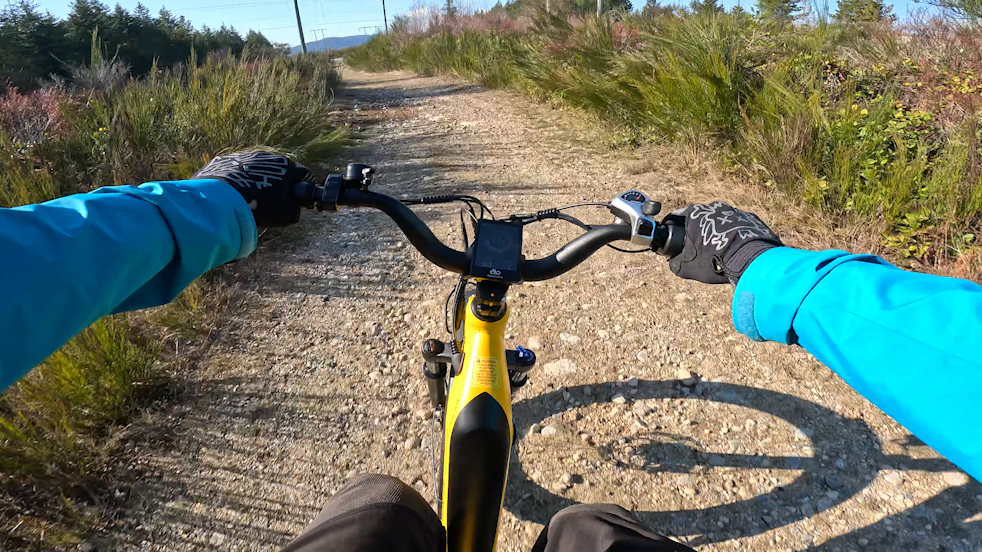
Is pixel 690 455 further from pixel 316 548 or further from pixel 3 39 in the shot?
pixel 3 39

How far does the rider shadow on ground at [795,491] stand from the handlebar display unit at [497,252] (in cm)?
113

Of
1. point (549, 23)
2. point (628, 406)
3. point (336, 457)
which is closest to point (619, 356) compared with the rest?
point (628, 406)

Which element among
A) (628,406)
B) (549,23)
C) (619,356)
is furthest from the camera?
(549,23)

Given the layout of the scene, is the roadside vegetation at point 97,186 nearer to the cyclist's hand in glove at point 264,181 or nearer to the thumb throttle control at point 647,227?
the cyclist's hand in glove at point 264,181

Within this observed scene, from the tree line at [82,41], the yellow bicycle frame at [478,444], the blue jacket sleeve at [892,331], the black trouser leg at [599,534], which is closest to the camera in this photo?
the blue jacket sleeve at [892,331]

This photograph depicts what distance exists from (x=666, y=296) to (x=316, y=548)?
2.55m

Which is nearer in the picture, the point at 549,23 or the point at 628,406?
the point at 628,406

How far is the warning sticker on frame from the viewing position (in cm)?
117

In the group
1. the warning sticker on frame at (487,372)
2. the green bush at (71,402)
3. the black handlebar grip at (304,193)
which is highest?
the black handlebar grip at (304,193)

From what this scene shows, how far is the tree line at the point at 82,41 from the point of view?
336 inches

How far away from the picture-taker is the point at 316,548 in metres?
0.97

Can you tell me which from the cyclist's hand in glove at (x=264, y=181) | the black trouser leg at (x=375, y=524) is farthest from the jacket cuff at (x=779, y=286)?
the cyclist's hand in glove at (x=264, y=181)

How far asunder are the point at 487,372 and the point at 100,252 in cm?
83

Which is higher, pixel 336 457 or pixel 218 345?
pixel 218 345
